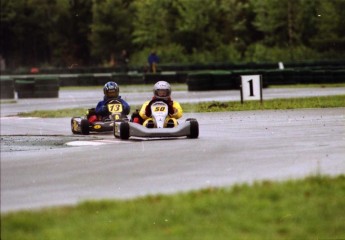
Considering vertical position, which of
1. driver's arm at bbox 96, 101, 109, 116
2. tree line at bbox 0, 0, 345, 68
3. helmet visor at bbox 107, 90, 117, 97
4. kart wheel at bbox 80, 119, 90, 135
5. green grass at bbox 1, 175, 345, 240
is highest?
tree line at bbox 0, 0, 345, 68

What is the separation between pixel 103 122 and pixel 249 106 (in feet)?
26.7

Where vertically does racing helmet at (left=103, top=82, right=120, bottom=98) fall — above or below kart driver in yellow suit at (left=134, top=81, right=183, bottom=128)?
above

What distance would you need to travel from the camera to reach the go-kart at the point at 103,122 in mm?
17984

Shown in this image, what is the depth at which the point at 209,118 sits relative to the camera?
72.0 ft

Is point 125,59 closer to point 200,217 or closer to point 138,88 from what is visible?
point 138,88

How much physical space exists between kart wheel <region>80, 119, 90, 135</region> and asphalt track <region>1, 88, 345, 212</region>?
43cm

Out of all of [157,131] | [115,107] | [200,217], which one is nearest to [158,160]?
[157,131]

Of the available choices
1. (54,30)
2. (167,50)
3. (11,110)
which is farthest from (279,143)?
(54,30)

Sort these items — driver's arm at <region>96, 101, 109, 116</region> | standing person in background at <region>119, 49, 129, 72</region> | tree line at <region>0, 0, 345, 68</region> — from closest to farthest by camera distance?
driver's arm at <region>96, 101, 109, 116</region>, standing person in background at <region>119, 49, 129, 72</region>, tree line at <region>0, 0, 345, 68</region>

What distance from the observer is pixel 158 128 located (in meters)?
15.8

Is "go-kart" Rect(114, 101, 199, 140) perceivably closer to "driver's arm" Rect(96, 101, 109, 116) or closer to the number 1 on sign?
"driver's arm" Rect(96, 101, 109, 116)

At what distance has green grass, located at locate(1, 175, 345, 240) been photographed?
7309 mm

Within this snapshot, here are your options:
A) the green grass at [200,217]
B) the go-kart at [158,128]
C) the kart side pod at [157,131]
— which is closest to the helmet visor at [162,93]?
the go-kart at [158,128]

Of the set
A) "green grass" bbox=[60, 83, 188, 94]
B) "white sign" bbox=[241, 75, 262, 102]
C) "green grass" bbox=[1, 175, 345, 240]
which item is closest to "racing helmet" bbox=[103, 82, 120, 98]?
"white sign" bbox=[241, 75, 262, 102]
